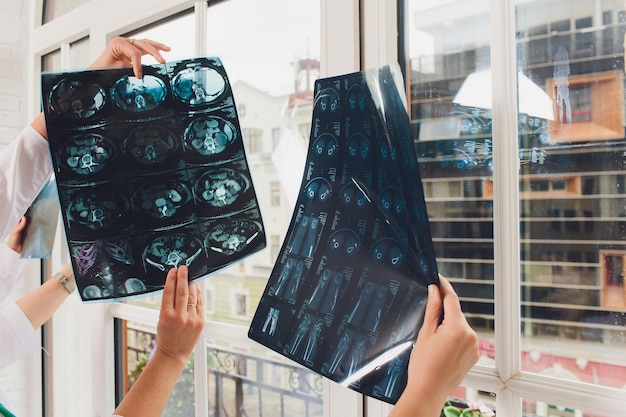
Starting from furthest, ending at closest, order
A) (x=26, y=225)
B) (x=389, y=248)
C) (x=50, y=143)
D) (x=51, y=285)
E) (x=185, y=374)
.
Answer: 1. (x=185, y=374)
2. (x=51, y=285)
3. (x=26, y=225)
4. (x=50, y=143)
5. (x=389, y=248)

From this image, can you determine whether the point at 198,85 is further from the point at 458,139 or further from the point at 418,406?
the point at 418,406

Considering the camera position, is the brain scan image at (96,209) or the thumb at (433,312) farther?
the brain scan image at (96,209)

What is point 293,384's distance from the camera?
4.59 ft

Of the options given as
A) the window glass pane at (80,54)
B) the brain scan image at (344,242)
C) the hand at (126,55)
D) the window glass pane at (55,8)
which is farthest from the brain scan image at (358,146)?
the window glass pane at (55,8)

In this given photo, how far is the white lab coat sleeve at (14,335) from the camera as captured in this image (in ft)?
4.64

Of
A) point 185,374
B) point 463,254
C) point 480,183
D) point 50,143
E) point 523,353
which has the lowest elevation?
point 185,374

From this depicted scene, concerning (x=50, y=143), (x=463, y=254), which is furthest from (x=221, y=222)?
(x=463, y=254)

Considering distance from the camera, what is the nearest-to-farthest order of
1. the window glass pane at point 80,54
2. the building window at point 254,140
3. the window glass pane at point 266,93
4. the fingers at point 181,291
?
1. the fingers at point 181,291
2. the window glass pane at point 266,93
3. the building window at point 254,140
4. the window glass pane at point 80,54

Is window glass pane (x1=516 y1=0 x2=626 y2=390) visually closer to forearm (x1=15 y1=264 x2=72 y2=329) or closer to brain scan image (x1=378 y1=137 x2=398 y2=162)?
brain scan image (x1=378 y1=137 x2=398 y2=162)

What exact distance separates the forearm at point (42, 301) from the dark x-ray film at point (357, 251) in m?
0.76

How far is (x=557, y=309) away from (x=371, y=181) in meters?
0.37

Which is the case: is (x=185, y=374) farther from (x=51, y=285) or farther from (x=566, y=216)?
(x=566, y=216)

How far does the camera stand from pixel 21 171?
1.16 meters

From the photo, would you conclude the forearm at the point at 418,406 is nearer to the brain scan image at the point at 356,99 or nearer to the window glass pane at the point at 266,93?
the brain scan image at the point at 356,99
